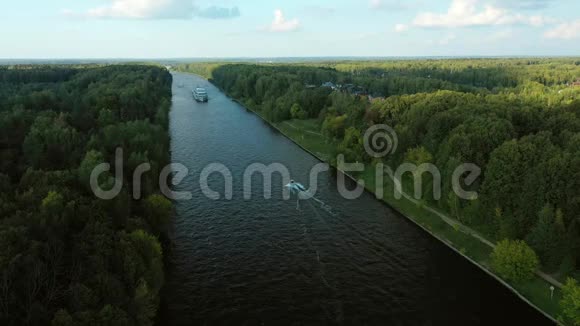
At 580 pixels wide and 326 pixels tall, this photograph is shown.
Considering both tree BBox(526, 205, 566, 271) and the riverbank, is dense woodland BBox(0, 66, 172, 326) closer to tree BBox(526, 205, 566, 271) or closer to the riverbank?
the riverbank

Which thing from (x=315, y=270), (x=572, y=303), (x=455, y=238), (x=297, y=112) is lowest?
(x=315, y=270)

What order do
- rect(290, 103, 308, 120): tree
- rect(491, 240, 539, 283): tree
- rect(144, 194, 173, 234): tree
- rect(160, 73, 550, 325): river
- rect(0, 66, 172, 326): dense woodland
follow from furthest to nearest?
rect(290, 103, 308, 120): tree, rect(144, 194, 173, 234): tree, rect(491, 240, 539, 283): tree, rect(160, 73, 550, 325): river, rect(0, 66, 172, 326): dense woodland

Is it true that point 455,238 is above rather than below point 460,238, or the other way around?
below

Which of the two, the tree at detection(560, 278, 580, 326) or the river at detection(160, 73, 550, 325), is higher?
the tree at detection(560, 278, 580, 326)

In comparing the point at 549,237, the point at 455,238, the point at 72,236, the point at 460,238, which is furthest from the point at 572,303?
the point at 72,236

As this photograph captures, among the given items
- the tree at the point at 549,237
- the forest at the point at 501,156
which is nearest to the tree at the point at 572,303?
the forest at the point at 501,156

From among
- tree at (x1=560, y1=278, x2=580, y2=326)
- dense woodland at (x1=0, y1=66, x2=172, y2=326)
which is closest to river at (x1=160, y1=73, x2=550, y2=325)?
tree at (x1=560, y1=278, x2=580, y2=326)

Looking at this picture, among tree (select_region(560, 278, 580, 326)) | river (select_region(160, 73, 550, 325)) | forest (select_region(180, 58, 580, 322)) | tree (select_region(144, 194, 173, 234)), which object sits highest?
forest (select_region(180, 58, 580, 322))

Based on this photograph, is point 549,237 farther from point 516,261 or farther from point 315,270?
point 315,270
